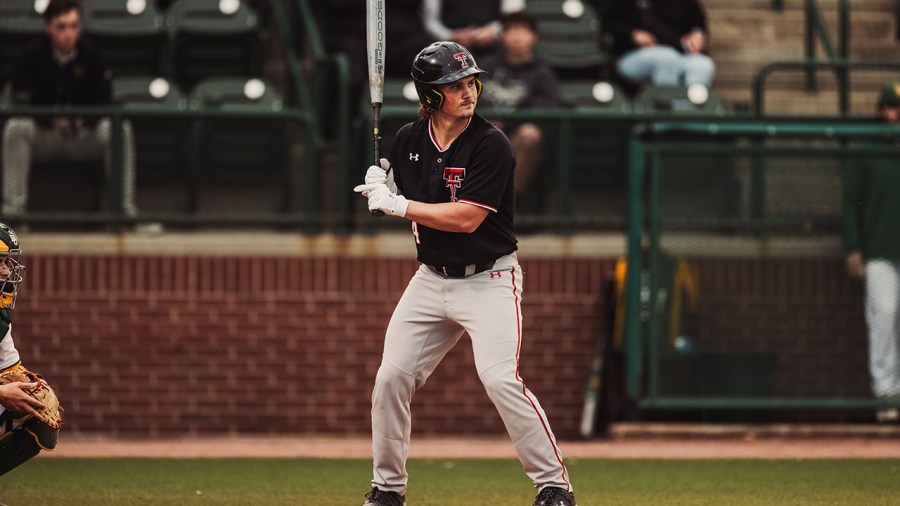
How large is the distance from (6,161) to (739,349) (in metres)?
5.28

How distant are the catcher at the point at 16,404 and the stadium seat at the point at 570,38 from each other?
694 centimetres

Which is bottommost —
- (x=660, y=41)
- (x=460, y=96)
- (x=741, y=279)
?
(x=741, y=279)

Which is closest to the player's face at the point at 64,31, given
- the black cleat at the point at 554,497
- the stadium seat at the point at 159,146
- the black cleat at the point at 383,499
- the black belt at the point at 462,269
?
the stadium seat at the point at 159,146

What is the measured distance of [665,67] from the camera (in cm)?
1191

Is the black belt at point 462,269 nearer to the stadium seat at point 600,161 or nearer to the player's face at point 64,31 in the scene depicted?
the stadium seat at point 600,161

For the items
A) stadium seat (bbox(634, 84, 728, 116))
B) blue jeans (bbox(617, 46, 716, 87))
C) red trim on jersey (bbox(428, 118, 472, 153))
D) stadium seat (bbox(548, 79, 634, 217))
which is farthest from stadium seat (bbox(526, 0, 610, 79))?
red trim on jersey (bbox(428, 118, 472, 153))

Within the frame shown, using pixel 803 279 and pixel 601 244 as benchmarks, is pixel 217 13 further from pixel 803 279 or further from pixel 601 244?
pixel 803 279

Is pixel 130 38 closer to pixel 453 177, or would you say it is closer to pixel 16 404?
pixel 453 177

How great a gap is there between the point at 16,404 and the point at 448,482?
2.88 meters

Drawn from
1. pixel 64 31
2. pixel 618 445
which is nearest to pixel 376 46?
pixel 618 445

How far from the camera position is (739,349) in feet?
33.6

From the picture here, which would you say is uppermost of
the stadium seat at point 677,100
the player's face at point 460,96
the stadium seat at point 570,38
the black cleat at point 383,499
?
the stadium seat at point 570,38

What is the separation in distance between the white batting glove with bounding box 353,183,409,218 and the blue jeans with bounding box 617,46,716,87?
5975mm

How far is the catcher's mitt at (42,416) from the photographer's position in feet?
19.7
